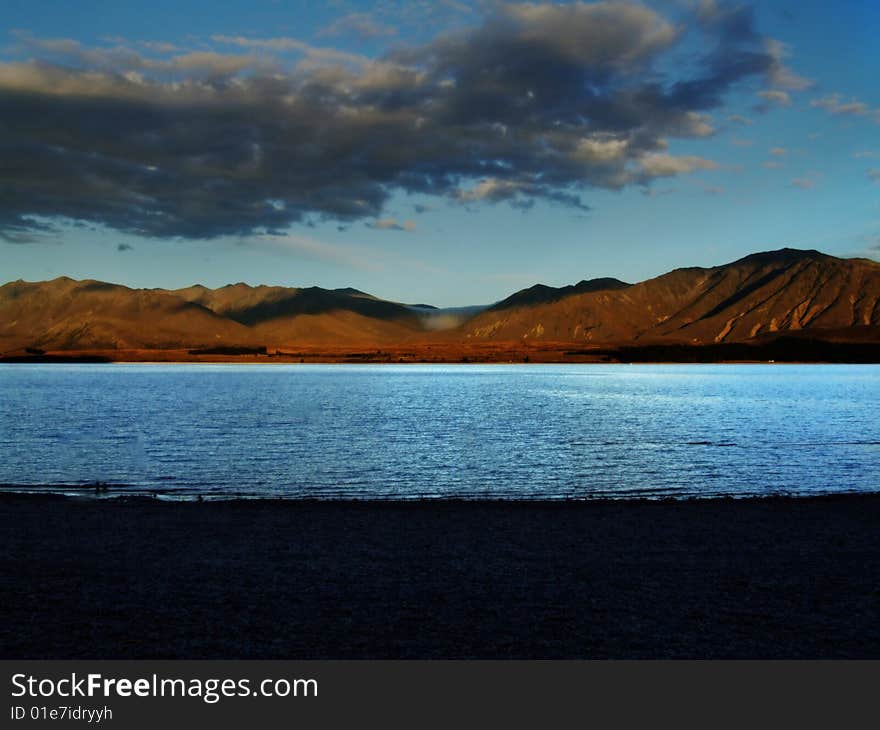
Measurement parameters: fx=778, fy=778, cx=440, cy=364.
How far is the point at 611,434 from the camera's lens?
6750cm

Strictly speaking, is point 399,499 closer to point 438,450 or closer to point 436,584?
point 436,584

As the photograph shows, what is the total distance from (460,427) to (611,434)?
14412mm

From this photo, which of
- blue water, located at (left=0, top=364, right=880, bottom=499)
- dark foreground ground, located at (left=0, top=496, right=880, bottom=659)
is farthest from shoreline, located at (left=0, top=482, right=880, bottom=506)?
dark foreground ground, located at (left=0, top=496, right=880, bottom=659)

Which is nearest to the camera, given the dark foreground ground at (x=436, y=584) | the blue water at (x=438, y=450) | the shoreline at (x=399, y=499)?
the dark foreground ground at (x=436, y=584)

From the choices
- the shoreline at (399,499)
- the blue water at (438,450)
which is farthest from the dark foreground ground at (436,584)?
the blue water at (438,450)

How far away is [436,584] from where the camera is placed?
17.8 metres

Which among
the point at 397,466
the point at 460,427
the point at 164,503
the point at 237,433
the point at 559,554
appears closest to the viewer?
the point at 559,554

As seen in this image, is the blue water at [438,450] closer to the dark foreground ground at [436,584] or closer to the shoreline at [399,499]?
the shoreline at [399,499]

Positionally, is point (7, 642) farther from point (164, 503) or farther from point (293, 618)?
point (164, 503)

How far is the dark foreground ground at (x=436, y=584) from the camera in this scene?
13414 millimetres

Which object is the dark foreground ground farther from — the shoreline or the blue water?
the blue water

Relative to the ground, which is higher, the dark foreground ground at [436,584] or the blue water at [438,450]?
the dark foreground ground at [436,584]

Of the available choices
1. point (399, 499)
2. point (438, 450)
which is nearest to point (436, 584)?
point (399, 499)
